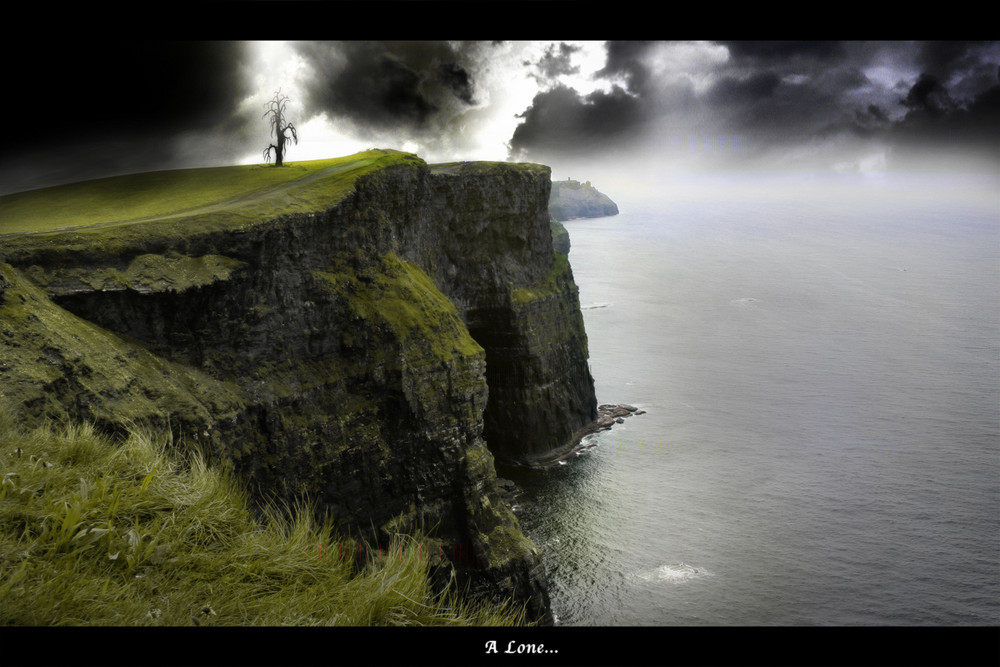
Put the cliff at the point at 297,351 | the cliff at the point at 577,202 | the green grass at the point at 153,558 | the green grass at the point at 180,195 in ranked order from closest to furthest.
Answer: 1. the green grass at the point at 153,558
2. the cliff at the point at 297,351
3. the green grass at the point at 180,195
4. the cliff at the point at 577,202

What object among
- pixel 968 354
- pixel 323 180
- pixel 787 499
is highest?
pixel 323 180

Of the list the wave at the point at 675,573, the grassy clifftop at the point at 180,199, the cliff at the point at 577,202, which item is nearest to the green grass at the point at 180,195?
the grassy clifftop at the point at 180,199

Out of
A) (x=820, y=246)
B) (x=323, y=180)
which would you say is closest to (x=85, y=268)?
(x=323, y=180)

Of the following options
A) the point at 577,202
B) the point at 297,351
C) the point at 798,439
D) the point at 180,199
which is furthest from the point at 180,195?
the point at 577,202

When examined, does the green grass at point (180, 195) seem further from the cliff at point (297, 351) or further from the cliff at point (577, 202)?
the cliff at point (577, 202)
